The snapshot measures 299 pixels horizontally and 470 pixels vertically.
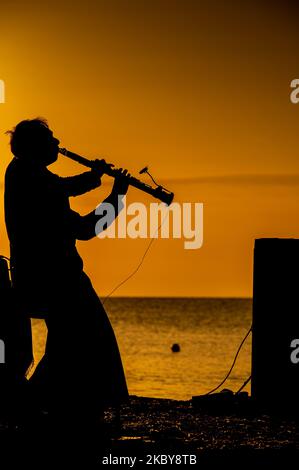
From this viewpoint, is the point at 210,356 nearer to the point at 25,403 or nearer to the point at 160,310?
the point at 25,403

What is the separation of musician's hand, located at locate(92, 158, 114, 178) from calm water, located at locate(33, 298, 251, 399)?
26818 millimetres

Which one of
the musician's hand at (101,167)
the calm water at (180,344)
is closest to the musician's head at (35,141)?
the musician's hand at (101,167)

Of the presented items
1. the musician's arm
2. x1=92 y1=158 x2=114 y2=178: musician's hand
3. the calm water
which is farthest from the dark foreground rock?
the calm water

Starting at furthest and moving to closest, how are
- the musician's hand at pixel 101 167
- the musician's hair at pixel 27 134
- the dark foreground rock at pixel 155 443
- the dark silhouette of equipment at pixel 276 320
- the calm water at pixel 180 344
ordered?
the calm water at pixel 180 344 < the dark silhouette of equipment at pixel 276 320 < the musician's hand at pixel 101 167 < the musician's hair at pixel 27 134 < the dark foreground rock at pixel 155 443

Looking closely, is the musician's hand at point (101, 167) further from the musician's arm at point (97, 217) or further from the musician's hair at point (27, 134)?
the musician's hair at point (27, 134)

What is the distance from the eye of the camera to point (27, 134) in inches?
303

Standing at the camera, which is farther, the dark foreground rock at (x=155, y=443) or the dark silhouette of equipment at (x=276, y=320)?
the dark silhouette of equipment at (x=276, y=320)

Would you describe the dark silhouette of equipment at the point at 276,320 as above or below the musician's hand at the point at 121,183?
below

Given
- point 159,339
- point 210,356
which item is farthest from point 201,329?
point 210,356

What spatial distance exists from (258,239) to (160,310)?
147 metres

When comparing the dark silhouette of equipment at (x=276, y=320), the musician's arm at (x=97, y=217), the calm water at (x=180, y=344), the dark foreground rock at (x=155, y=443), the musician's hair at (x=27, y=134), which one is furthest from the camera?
the calm water at (x=180, y=344)

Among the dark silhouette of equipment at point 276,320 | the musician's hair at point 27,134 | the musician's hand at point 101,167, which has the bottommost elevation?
the dark silhouette of equipment at point 276,320

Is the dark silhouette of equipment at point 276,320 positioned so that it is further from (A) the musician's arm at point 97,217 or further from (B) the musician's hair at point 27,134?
(B) the musician's hair at point 27,134

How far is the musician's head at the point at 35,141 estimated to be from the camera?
7684mm
